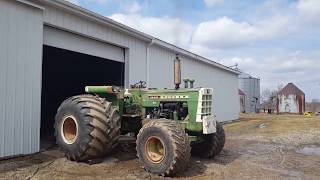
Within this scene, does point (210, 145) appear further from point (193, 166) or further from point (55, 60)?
point (55, 60)

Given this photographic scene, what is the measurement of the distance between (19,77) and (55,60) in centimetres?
831

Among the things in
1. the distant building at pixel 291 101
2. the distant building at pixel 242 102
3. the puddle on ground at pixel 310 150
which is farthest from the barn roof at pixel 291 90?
the puddle on ground at pixel 310 150

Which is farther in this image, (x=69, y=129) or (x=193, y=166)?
(x=69, y=129)

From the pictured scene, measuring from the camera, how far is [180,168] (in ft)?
27.2

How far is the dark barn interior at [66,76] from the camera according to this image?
17.0 m

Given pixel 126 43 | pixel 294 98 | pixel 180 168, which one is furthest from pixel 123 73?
pixel 294 98

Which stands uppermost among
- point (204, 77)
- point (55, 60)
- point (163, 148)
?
point (55, 60)

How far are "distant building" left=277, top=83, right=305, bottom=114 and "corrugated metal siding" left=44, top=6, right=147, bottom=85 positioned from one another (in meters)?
39.3

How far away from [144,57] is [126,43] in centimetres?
161

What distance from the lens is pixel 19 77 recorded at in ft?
32.4

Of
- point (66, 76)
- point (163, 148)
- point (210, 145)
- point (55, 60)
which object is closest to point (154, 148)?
point (163, 148)

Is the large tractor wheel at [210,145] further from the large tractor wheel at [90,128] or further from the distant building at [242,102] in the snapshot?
the distant building at [242,102]

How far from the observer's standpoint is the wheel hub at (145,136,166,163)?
862cm

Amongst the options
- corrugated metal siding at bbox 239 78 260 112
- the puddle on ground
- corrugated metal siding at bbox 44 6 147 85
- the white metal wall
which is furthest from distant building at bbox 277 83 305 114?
corrugated metal siding at bbox 44 6 147 85
